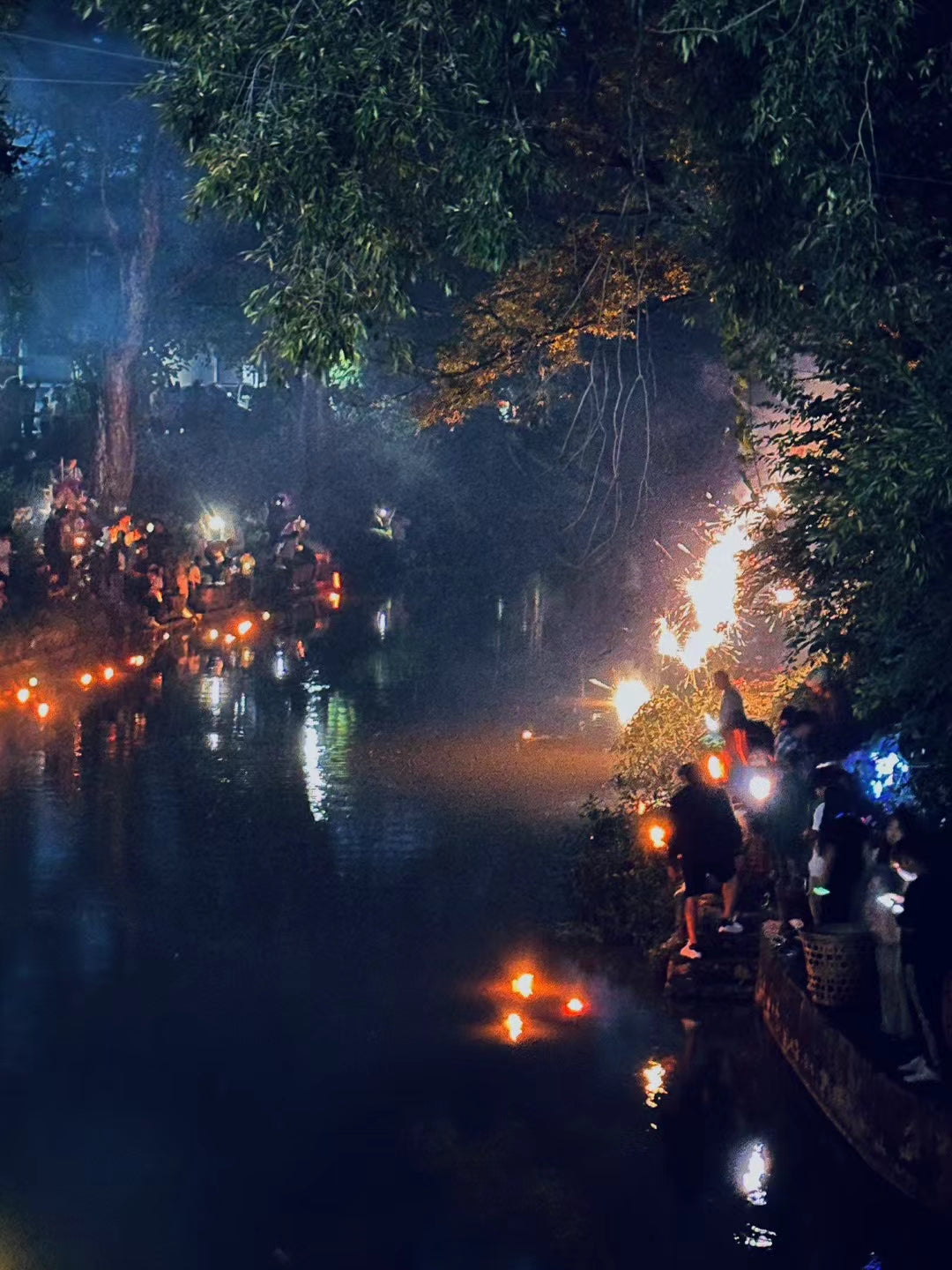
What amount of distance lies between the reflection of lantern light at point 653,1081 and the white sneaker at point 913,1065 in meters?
1.52

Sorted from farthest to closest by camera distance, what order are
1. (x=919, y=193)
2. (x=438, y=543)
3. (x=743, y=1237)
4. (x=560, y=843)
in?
1. (x=438, y=543)
2. (x=560, y=843)
3. (x=919, y=193)
4. (x=743, y=1237)

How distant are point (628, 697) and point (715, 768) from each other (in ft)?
30.6

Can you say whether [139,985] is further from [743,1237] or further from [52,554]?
[52,554]

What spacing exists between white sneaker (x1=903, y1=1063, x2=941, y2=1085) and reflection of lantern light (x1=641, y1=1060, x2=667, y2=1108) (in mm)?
1632

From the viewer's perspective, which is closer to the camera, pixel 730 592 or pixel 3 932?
pixel 3 932

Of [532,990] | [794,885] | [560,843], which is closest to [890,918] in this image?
[794,885]

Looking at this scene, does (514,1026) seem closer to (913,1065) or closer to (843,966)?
(843,966)

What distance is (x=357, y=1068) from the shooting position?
9.66 meters

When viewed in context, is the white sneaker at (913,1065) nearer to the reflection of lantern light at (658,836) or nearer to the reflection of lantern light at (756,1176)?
the reflection of lantern light at (756,1176)

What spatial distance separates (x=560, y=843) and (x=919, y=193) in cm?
692

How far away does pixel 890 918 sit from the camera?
896 cm

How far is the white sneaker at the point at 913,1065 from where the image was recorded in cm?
818

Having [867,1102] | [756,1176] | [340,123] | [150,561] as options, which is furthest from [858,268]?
[150,561]

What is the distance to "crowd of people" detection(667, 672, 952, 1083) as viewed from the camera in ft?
27.8
